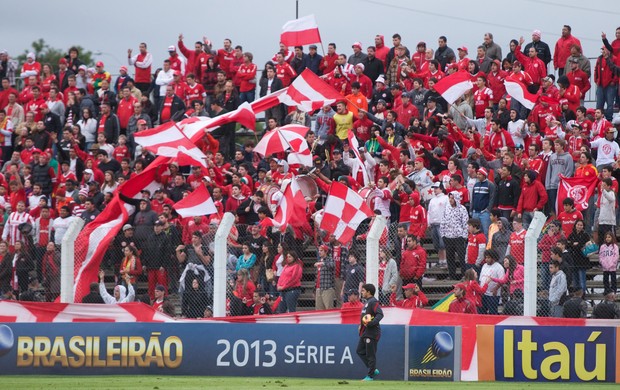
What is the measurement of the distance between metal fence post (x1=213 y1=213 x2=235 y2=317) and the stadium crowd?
0.97ft

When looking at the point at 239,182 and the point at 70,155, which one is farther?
the point at 70,155

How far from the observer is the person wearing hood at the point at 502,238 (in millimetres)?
21422

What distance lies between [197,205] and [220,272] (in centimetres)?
190

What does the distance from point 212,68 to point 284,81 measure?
281 centimetres

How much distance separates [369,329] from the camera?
62.9ft

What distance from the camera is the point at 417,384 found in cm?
1917

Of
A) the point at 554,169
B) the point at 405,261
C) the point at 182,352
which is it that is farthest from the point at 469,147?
the point at 182,352

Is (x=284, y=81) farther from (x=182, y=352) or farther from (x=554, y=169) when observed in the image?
(x=182, y=352)

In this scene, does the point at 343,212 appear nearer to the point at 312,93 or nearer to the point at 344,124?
the point at 312,93

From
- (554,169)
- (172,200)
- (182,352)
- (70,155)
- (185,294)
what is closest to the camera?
(182,352)

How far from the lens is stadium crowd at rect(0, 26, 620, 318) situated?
2177cm

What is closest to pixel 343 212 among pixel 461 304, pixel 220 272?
pixel 220 272

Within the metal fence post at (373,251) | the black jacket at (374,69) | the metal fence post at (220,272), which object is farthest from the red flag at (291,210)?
the black jacket at (374,69)

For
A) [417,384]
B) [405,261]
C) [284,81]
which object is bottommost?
[417,384]
